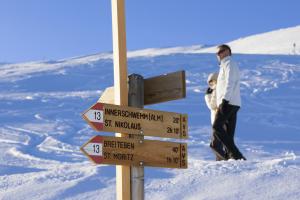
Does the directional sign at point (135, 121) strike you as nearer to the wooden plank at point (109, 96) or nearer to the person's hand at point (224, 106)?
the wooden plank at point (109, 96)

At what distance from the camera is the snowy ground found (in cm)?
751

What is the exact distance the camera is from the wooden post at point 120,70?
16.5 feet

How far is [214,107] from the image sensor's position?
358 inches

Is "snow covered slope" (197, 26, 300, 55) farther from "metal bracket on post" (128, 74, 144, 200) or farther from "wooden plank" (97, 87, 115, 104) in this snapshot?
"metal bracket on post" (128, 74, 144, 200)

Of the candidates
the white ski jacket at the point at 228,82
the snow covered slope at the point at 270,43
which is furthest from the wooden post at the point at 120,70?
the snow covered slope at the point at 270,43

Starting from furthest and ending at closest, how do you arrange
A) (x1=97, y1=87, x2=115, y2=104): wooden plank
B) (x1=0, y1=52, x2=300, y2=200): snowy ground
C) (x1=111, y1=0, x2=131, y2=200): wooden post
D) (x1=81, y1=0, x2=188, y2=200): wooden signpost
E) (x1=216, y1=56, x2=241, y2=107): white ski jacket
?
(x1=216, y1=56, x2=241, y2=107): white ski jacket
(x1=0, y1=52, x2=300, y2=200): snowy ground
(x1=97, y1=87, x2=115, y2=104): wooden plank
(x1=111, y1=0, x2=131, y2=200): wooden post
(x1=81, y1=0, x2=188, y2=200): wooden signpost

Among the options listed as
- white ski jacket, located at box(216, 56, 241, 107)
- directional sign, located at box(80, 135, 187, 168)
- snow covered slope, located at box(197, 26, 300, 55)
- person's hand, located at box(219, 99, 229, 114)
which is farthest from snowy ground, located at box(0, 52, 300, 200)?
snow covered slope, located at box(197, 26, 300, 55)

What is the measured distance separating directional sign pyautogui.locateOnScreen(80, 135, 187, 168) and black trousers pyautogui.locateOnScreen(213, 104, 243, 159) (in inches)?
137

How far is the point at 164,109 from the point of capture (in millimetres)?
22094

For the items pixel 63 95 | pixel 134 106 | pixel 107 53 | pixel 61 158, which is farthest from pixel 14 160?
pixel 107 53

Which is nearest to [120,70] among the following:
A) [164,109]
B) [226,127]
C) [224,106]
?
[224,106]

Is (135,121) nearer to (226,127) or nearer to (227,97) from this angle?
(227,97)

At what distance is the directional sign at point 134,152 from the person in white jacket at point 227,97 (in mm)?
3431

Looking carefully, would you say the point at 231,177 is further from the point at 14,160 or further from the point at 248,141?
the point at 248,141
